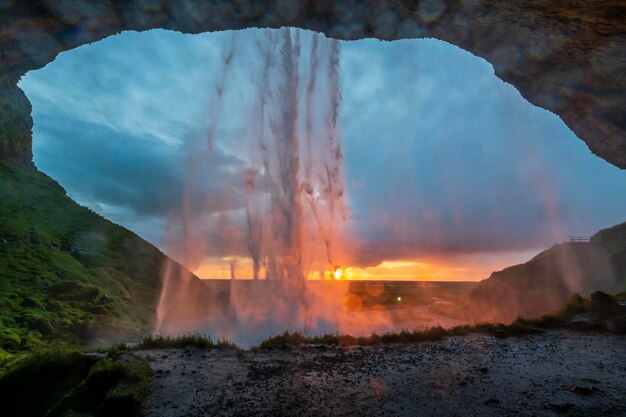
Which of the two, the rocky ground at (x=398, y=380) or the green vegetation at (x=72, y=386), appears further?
the green vegetation at (x=72, y=386)

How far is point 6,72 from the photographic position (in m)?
6.91

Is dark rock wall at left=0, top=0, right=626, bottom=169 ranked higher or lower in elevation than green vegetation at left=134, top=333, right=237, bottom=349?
higher

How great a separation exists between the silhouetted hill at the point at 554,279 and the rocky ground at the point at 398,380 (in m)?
38.8

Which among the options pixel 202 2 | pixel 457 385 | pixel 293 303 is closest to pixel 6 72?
pixel 202 2

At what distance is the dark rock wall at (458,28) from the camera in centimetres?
586

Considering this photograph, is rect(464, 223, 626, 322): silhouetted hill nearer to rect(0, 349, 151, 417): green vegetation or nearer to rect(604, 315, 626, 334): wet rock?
rect(604, 315, 626, 334): wet rock

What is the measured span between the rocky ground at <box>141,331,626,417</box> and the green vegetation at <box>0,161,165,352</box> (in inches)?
516

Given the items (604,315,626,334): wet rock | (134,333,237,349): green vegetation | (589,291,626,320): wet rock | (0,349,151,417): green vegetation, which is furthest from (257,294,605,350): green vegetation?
(0,349,151,417): green vegetation

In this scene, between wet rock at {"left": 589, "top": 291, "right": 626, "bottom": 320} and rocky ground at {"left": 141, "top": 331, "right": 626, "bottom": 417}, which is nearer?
A: rocky ground at {"left": 141, "top": 331, "right": 626, "bottom": 417}

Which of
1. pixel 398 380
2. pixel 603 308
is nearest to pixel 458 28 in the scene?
pixel 398 380

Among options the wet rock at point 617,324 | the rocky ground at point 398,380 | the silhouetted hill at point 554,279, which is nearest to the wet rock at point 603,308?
the wet rock at point 617,324

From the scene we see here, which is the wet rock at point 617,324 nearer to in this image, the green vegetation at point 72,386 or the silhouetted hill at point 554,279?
the green vegetation at point 72,386

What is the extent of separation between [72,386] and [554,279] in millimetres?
61350

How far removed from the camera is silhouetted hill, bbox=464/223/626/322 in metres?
45.5
